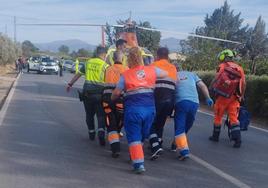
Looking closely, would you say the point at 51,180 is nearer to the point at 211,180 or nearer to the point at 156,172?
the point at 156,172

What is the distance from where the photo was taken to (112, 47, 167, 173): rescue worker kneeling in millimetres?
7605

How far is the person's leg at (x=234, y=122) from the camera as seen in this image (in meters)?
9.96

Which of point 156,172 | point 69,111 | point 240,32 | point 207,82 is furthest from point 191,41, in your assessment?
point 240,32

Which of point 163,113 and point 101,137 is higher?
point 163,113

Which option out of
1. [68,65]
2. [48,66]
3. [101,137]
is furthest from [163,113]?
[68,65]

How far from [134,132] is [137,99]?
49 cm

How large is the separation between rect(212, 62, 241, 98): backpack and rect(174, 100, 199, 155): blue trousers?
157cm

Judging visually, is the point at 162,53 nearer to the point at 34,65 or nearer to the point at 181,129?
the point at 181,129

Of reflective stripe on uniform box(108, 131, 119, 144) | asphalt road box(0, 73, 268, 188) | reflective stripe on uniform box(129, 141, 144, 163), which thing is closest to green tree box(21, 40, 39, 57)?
asphalt road box(0, 73, 268, 188)

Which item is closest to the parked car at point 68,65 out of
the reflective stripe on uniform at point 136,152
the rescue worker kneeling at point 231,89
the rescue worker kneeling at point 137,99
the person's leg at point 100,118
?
the rescue worker kneeling at point 231,89

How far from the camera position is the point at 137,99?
25.1 ft

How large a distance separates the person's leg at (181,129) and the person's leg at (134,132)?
1.04 meters

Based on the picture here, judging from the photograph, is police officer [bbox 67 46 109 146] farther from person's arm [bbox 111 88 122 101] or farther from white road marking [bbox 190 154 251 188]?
white road marking [bbox 190 154 251 188]

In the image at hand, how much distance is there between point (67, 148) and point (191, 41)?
2397cm
